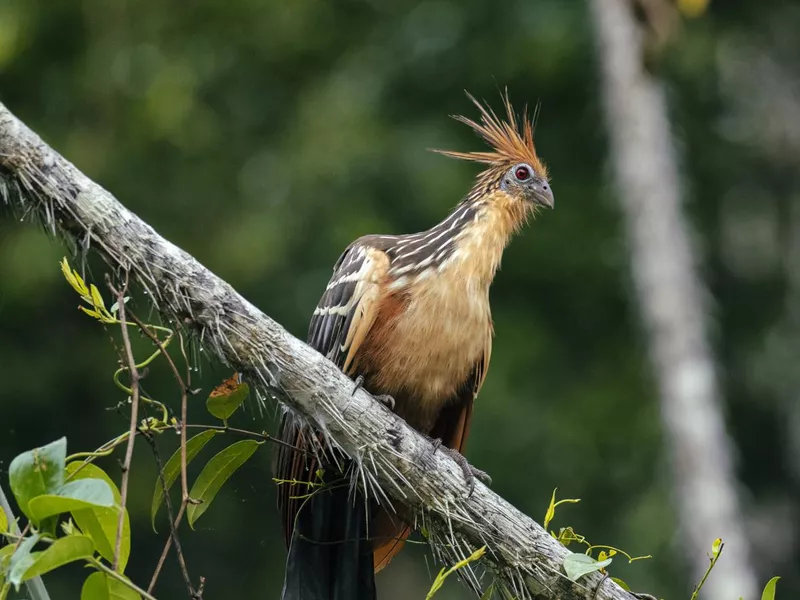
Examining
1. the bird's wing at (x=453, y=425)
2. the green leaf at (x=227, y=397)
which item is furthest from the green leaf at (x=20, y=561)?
the bird's wing at (x=453, y=425)

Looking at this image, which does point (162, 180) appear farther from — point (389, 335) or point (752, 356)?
point (389, 335)

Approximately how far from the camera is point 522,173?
367cm

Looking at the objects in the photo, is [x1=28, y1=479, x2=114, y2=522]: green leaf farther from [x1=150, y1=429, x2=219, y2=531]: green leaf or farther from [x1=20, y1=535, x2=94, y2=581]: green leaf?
[x1=150, y1=429, x2=219, y2=531]: green leaf

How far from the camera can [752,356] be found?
909 centimetres

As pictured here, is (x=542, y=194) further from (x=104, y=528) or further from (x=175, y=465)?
(x=104, y=528)

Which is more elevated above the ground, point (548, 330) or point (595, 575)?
point (548, 330)

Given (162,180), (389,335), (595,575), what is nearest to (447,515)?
(595,575)

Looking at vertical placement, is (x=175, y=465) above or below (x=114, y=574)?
above

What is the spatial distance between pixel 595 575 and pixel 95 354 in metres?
6.05

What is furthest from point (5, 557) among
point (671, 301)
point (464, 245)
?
point (671, 301)

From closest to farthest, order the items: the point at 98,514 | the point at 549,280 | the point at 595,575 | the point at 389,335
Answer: the point at 98,514 < the point at 595,575 < the point at 389,335 < the point at 549,280

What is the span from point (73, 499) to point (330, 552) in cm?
139

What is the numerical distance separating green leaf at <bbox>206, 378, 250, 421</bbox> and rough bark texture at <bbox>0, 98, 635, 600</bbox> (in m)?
0.04

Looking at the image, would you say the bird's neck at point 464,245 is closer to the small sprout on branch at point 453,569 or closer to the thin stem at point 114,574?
the small sprout on branch at point 453,569
